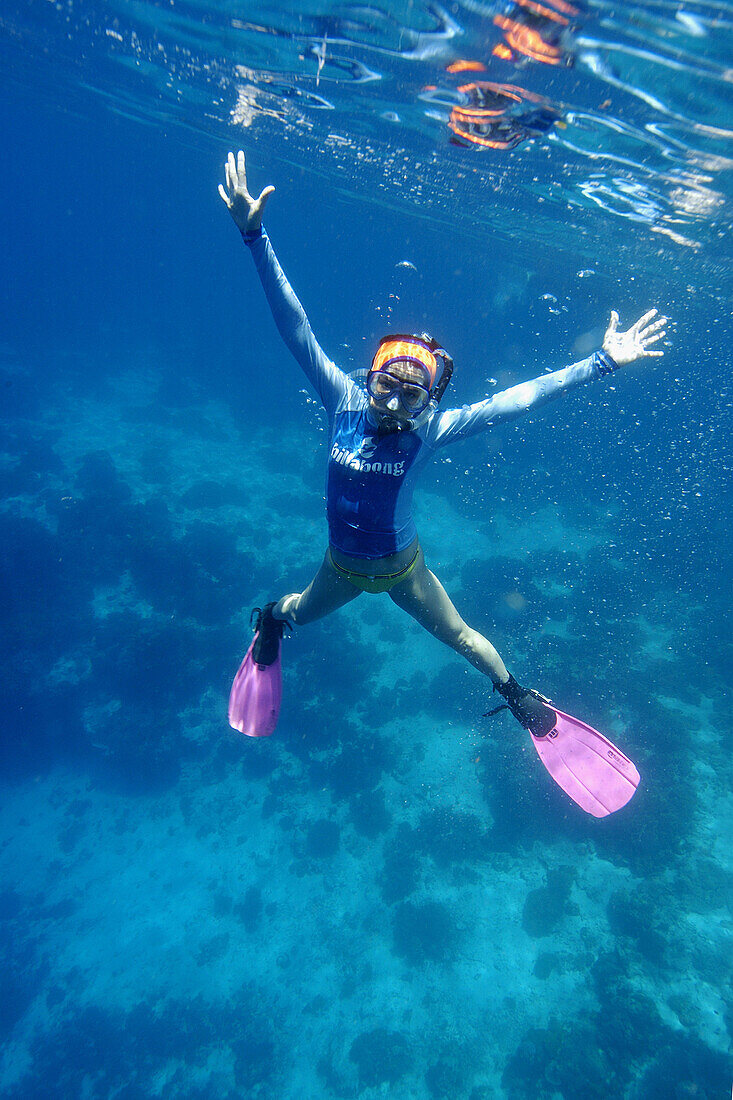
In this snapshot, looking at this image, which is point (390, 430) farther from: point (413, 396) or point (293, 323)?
point (293, 323)

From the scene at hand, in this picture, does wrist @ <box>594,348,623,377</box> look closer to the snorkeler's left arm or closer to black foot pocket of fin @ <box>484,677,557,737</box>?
the snorkeler's left arm

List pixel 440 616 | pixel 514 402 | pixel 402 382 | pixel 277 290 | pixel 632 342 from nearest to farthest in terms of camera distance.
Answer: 1. pixel 402 382
2. pixel 277 290
3. pixel 514 402
4. pixel 632 342
5. pixel 440 616

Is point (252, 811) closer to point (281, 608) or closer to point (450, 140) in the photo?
point (281, 608)

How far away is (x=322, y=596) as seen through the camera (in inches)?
195

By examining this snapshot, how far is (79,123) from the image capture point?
32.8m

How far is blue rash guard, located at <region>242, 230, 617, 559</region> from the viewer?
3730mm

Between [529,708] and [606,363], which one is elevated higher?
[606,363]

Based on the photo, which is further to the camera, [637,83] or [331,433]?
[637,83]

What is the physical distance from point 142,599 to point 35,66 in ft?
78.9

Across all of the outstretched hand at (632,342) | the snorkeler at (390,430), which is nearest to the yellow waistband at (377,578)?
the snorkeler at (390,430)

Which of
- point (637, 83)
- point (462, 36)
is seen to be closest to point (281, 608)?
point (462, 36)

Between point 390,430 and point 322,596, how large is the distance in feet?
6.71

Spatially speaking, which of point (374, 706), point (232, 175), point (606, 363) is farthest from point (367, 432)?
point (374, 706)

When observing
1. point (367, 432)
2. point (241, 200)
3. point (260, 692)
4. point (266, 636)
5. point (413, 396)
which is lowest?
point (260, 692)
